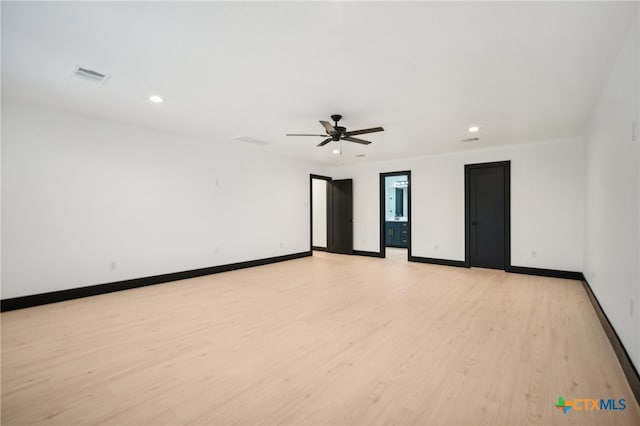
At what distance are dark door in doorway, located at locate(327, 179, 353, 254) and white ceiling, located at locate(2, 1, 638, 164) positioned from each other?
4081 millimetres

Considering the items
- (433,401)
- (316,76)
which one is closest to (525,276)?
(433,401)

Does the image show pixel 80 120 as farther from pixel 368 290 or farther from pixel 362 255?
pixel 362 255

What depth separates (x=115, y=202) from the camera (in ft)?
14.8

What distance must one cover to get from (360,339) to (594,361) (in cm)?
192

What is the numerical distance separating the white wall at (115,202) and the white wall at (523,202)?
12.5 feet

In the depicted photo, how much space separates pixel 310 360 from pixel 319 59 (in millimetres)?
2621

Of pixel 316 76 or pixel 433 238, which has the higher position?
pixel 316 76

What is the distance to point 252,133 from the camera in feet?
16.7

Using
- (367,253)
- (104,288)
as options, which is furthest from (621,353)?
(104,288)

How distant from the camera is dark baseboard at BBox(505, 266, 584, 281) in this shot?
204 inches

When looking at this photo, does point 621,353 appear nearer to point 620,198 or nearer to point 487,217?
point 620,198

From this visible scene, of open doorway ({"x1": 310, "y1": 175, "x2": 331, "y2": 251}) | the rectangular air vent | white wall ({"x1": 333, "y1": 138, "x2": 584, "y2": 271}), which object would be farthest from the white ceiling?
open doorway ({"x1": 310, "y1": 175, "x2": 331, "y2": 251})

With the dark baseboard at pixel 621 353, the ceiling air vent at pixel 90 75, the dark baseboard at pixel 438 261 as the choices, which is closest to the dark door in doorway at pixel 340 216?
the dark baseboard at pixel 438 261

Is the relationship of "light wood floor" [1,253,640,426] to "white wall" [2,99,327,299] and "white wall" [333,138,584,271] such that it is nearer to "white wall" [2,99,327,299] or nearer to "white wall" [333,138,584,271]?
"white wall" [2,99,327,299]
